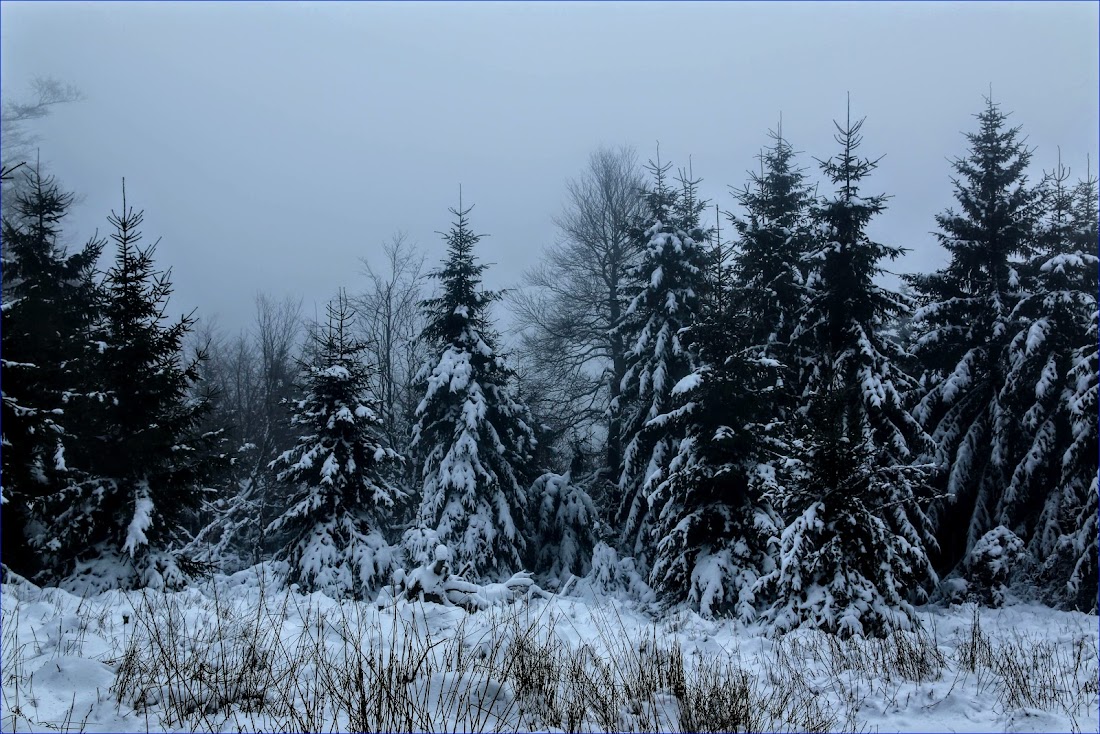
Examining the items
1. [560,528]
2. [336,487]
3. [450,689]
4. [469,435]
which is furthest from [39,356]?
[560,528]

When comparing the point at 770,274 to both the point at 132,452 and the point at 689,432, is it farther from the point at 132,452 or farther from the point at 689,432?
the point at 132,452

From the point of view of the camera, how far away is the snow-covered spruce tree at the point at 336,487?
622 inches

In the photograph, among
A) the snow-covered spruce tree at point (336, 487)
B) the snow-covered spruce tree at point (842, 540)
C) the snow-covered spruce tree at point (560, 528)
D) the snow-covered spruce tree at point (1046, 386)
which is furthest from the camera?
the snow-covered spruce tree at point (560, 528)

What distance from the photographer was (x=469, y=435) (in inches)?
697

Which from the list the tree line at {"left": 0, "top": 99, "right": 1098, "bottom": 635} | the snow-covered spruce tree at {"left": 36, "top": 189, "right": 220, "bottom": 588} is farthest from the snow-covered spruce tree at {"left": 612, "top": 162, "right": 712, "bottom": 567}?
the snow-covered spruce tree at {"left": 36, "top": 189, "right": 220, "bottom": 588}

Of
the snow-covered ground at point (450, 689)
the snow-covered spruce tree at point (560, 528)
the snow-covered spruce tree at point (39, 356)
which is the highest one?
the snow-covered spruce tree at point (39, 356)

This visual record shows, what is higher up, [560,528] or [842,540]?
[842,540]

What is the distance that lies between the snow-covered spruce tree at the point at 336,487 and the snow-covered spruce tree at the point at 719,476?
24.6 feet

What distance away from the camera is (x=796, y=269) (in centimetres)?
1722

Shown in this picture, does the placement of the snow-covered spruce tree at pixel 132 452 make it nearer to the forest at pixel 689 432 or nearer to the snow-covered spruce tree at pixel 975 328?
the forest at pixel 689 432

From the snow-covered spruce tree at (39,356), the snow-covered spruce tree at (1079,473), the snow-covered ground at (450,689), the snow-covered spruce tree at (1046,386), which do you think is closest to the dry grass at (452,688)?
the snow-covered ground at (450,689)

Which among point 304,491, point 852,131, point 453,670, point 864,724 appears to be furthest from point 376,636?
point 852,131

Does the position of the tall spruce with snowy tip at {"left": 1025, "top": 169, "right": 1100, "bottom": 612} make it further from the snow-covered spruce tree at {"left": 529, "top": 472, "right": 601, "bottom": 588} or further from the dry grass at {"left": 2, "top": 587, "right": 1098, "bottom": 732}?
the snow-covered spruce tree at {"left": 529, "top": 472, "right": 601, "bottom": 588}

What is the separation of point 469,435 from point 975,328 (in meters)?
14.4
